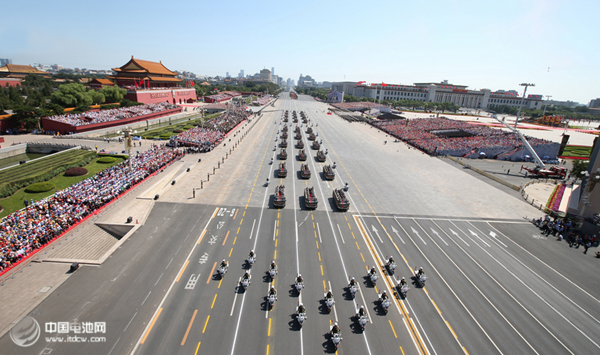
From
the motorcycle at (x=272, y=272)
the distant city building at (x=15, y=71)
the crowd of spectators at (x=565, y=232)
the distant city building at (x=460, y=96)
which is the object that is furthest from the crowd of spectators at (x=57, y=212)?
the distant city building at (x=460, y=96)

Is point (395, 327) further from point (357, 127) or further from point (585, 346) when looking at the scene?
point (357, 127)

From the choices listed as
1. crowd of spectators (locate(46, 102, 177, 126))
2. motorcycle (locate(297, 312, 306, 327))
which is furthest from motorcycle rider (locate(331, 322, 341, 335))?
crowd of spectators (locate(46, 102, 177, 126))

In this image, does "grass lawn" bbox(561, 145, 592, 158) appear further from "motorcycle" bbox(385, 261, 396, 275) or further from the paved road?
"motorcycle" bbox(385, 261, 396, 275)

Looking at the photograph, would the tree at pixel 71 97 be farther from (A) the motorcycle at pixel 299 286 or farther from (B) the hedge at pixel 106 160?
(A) the motorcycle at pixel 299 286

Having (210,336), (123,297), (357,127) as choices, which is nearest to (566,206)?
(210,336)

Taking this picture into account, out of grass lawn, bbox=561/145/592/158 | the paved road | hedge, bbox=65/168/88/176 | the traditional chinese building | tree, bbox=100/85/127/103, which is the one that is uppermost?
the traditional chinese building

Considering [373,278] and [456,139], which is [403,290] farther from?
[456,139]
